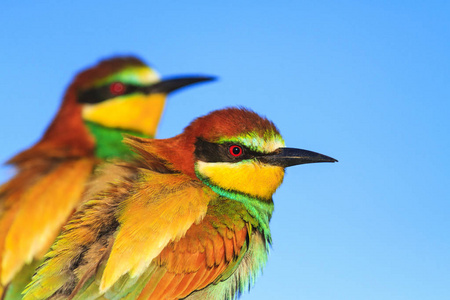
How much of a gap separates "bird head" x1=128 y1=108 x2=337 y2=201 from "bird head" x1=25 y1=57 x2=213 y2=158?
533mm

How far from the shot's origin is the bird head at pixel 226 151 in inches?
79.1

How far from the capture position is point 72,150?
2391 mm

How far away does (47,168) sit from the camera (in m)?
2.28

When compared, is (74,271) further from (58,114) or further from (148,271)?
(58,114)

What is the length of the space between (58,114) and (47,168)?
1.35 feet

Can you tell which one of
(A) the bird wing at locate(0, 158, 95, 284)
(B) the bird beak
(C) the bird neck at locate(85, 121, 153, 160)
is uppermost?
(B) the bird beak

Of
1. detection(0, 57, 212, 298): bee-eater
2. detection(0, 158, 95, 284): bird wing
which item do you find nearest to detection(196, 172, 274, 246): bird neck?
detection(0, 57, 212, 298): bee-eater

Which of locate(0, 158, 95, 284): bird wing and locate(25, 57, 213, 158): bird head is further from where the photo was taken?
locate(25, 57, 213, 158): bird head

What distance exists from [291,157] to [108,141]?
0.86 metres

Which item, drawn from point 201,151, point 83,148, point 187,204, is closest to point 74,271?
point 187,204

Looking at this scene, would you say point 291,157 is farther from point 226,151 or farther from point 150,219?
point 150,219

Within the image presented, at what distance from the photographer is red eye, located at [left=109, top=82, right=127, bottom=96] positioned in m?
2.58

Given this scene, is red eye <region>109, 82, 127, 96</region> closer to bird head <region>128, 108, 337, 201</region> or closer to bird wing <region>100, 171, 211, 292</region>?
bird head <region>128, 108, 337, 201</region>

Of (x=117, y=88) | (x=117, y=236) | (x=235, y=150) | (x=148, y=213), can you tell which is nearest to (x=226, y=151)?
(x=235, y=150)
